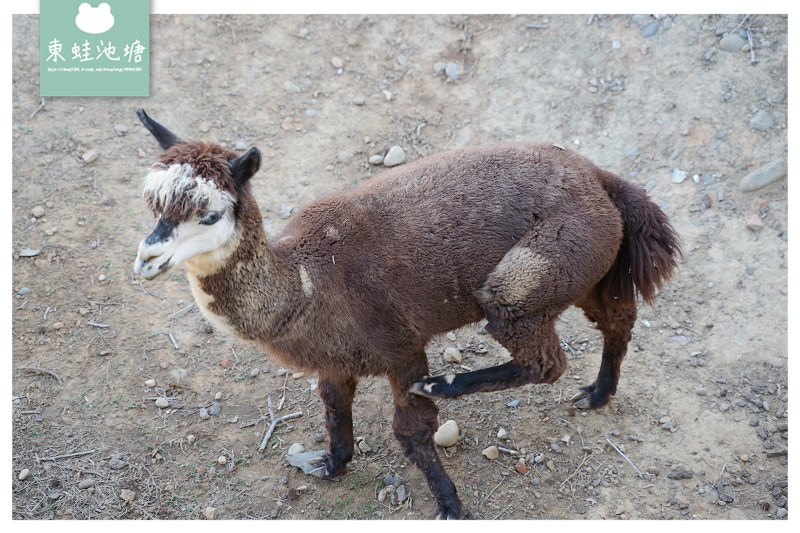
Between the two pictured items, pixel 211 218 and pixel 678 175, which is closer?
pixel 211 218

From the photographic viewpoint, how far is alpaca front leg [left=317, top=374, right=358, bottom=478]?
4910 millimetres

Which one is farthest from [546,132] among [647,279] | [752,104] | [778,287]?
[647,279]

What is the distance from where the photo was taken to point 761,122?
→ 703 cm

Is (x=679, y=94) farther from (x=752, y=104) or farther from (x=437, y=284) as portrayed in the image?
(x=437, y=284)

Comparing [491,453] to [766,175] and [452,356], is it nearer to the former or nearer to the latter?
[452,356]

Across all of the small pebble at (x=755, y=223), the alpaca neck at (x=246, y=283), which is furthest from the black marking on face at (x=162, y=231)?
the small pebble at (x=755, y=223)

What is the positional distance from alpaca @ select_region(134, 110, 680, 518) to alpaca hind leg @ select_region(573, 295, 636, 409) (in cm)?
42

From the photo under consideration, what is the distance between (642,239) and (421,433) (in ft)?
6.95

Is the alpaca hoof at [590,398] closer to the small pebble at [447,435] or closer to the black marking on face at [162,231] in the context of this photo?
the small pebble at [447,435]

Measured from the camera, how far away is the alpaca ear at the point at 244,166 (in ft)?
12.2

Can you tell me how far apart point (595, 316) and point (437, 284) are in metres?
1.64

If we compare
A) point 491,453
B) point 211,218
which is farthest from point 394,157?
point 211,218

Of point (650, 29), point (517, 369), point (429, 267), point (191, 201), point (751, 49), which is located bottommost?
point (517, 369)

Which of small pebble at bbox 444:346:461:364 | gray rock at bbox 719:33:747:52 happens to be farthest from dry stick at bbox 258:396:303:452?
gray rock at bbox 719:33:747:52
